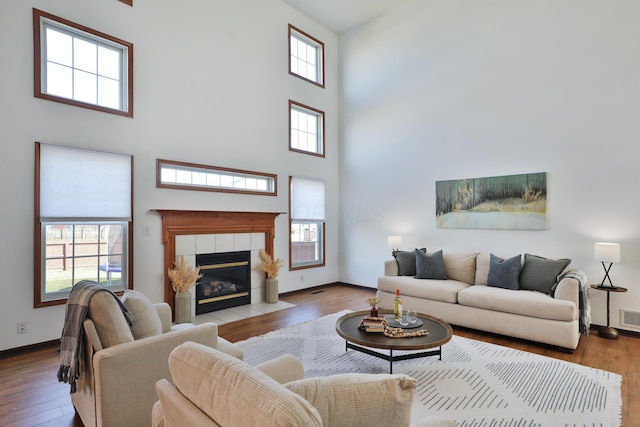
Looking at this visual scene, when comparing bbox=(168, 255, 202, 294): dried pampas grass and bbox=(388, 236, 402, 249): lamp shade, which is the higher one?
bbox=(388, 236, 402, 249): lamp shade

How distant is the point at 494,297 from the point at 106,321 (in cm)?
380

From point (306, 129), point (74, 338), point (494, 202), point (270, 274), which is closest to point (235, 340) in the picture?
point (270, 274)

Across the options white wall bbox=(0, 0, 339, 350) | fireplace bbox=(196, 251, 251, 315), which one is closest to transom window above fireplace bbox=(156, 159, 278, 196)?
white wall bbox=(0, 0, 339, 350)

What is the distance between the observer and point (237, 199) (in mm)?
5332

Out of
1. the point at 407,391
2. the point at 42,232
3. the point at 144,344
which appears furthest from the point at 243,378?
the point at 42,232

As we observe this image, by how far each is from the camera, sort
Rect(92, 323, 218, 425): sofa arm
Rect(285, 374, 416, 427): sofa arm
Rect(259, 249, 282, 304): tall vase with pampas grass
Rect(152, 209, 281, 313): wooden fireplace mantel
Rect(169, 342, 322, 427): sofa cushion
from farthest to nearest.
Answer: Rect(259, 249, 282, 304): tall vase with pampas grass
Rect(152, 209, 281, 313): wooden fireplace mantel
Rect(92, 323, 218, 425): sofa arm
Rect(285, 374, 416, 427): sofa arm
Rect(169, 342, 322, 427): sofa cushion

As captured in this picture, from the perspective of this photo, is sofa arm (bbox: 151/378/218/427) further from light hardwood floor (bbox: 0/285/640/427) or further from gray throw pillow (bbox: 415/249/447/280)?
gray throw pillow (bbox: 415/249/447/280)

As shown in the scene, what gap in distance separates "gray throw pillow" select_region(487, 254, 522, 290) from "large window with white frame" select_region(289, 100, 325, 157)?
3.76 m

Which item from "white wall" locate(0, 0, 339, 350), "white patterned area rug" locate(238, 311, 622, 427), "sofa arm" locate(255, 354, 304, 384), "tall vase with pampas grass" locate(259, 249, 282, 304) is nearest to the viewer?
"sofa arm" locate(255, 354, 304, 384)

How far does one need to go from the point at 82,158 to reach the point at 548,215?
19.0 feet

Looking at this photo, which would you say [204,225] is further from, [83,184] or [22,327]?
[22,327]

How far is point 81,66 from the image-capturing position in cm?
392

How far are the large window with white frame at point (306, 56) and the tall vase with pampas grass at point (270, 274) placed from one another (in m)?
3.39

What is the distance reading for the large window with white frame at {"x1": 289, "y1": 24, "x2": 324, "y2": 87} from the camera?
20.8 feet
